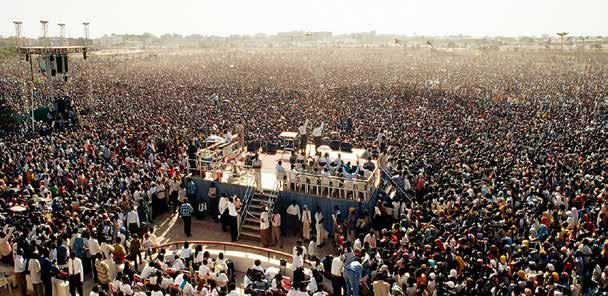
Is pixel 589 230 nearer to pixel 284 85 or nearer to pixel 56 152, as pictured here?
pixel 56 152

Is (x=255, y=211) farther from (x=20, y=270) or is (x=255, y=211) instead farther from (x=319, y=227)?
(x=20, y=270)

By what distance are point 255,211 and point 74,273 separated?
18.8 ft

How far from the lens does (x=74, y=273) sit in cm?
987

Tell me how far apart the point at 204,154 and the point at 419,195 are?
7.37 meters

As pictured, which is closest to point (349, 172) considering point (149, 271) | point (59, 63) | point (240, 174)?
point (240, 174)

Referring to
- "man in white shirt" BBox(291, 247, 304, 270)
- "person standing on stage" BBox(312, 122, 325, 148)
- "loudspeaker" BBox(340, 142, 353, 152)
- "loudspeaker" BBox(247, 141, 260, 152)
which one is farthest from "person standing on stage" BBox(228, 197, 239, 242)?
"loudspeaker" BBox(340, 142, 353, 152)

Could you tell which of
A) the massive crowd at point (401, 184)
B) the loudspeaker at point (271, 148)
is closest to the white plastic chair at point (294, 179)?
the massive crowd at point (401, 184)

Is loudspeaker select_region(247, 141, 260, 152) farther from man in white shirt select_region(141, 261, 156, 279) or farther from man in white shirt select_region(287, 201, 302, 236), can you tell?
man in white shirt select_region(141, 261, 156, 279)

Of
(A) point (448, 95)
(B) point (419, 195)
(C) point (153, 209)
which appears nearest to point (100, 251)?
(C) point (153, 209)

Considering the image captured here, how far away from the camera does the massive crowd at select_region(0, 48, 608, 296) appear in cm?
994

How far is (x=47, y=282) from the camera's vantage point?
10.2 m

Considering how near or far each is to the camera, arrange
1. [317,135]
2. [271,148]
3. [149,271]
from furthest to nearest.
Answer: [317,135]
[271,148]
[149,271]

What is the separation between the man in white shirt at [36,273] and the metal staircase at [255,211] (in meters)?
5.44

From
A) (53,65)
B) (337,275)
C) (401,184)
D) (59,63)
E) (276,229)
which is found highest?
(59,63)
